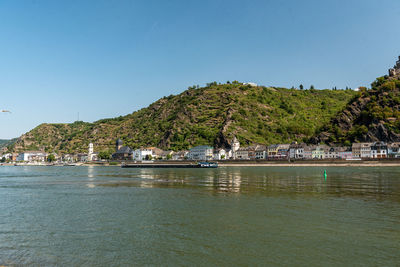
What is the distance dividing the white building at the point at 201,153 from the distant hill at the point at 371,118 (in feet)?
162

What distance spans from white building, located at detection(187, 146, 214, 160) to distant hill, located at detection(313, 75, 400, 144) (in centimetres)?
4942

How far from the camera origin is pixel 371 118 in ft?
406

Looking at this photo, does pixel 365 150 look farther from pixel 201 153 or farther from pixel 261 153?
pixel 201 153

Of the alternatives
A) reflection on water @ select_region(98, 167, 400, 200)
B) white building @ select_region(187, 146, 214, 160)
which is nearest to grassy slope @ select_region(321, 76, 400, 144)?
white building @ select_region(187, 146, 214, 160)

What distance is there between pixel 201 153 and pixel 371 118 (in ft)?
248

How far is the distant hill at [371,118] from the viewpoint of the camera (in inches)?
4579

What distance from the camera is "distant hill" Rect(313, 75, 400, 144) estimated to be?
11631cm

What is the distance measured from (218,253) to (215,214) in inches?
316

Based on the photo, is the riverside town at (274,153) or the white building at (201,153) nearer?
the riverside town at (274,153)

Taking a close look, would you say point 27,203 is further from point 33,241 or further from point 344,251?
point 344,251

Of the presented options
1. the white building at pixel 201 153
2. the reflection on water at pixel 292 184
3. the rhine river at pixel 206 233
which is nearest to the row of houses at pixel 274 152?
the white building at pixel 201 153

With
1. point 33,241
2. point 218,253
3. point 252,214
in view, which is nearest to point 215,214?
point 252,214

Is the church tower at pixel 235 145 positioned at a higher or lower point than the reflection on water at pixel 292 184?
higher

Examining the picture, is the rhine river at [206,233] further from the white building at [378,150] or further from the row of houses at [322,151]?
the row of houses at [322,151]
